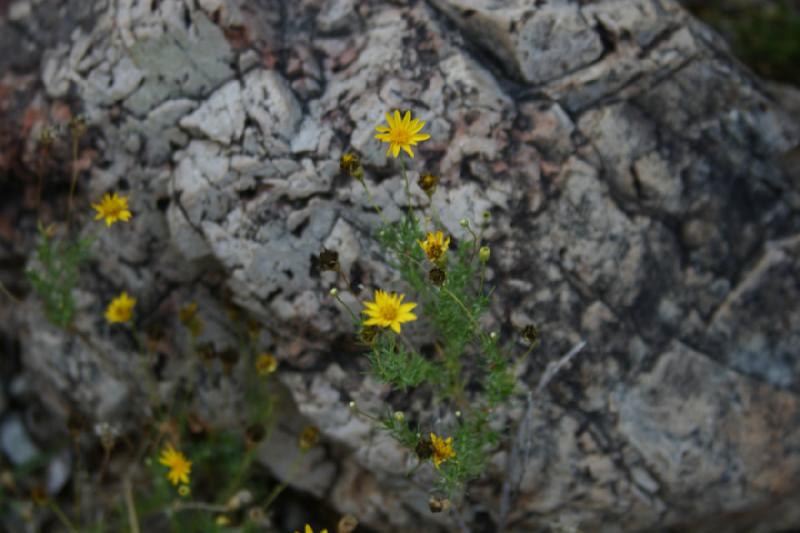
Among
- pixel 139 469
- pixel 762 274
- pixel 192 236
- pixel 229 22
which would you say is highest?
pixel 229 22

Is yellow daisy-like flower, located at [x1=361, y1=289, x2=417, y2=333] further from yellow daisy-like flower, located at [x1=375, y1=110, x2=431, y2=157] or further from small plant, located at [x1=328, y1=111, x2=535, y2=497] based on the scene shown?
yellow daisy-like flower, located at [x1=375, y1=110, x2=431, y2=157]

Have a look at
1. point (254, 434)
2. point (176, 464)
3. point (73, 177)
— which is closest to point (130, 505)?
point (176, 464)

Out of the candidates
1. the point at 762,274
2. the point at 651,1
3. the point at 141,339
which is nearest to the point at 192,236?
the point at 141,339

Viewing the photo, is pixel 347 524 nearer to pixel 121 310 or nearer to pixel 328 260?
pixel 328 260

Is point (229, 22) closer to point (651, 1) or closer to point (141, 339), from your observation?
point (141, 339)

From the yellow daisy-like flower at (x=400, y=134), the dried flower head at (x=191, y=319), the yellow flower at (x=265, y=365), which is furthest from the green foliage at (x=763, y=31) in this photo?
the dried flower head at (x=191, y=319)

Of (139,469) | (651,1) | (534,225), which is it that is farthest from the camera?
(139,469)

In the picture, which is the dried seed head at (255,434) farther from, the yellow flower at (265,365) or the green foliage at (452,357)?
the green foliage at (452,357)
